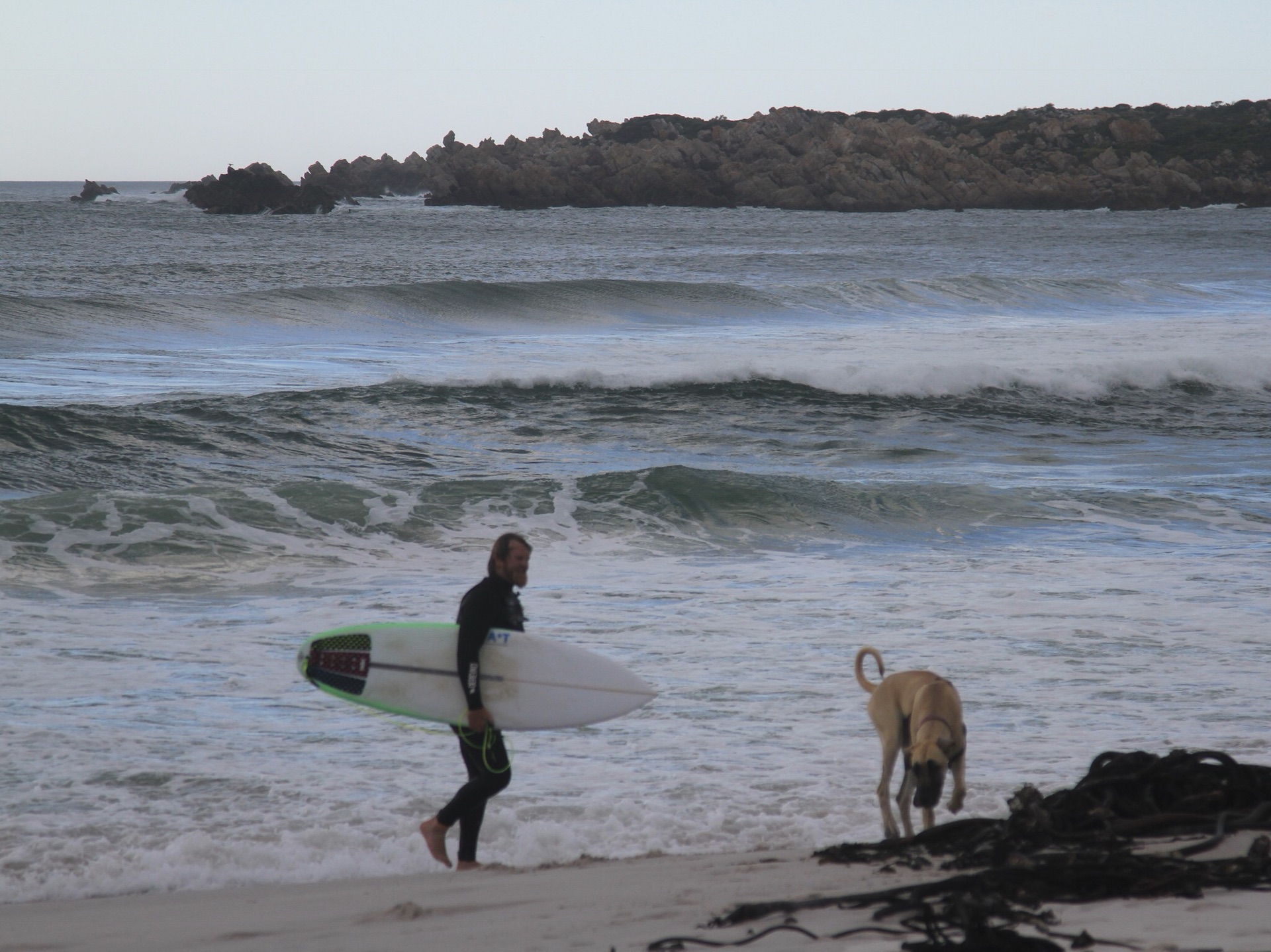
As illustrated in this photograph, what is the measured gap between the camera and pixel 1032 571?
8.67 m

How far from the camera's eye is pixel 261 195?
281 feet

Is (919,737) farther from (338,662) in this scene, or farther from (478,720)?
(338,662)

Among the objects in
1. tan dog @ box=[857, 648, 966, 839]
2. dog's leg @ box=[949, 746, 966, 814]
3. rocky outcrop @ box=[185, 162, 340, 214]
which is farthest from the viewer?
rocky outcrop @ box=[185, 162, 340, 214]

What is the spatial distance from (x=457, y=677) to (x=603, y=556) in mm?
4852

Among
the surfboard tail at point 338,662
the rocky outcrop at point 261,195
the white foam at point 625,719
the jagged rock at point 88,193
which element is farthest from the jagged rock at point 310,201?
the surfboard tail at point 338,662

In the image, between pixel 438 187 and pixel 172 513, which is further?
pixel 438 187

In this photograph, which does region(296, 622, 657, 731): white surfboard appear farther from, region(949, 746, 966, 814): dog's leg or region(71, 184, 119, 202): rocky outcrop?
region(71, 184, 119, 202): rocky outcrop

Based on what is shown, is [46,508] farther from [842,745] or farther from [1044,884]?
[1044,884]

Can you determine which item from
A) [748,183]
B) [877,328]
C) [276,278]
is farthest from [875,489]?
[748,183]

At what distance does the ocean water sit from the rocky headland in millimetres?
68355

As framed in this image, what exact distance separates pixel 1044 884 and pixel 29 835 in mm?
3347

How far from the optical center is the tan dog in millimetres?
3805

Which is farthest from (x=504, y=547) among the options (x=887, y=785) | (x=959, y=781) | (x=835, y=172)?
(x=835, y=172)

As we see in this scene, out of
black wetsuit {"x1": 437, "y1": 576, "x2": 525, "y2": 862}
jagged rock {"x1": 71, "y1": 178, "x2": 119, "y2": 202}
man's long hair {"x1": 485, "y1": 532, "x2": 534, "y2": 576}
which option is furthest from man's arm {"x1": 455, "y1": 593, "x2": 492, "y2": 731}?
jagged rock {"x1": 71, "y1": 178, "x2": 119, "y2": 202}
